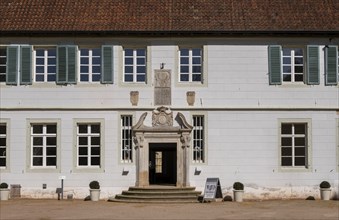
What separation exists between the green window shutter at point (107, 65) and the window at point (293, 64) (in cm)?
641

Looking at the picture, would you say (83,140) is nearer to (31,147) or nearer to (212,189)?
(31,147)

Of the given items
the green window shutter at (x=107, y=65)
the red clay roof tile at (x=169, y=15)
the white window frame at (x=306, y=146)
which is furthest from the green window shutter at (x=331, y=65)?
the green window shutter at (x=107, y=65)

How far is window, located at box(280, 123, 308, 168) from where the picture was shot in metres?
29.4

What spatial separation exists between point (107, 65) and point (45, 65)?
235 centimetres

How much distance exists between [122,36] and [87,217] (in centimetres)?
879

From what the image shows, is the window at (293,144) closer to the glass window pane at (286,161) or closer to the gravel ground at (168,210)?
the glass window pane at (286,161)

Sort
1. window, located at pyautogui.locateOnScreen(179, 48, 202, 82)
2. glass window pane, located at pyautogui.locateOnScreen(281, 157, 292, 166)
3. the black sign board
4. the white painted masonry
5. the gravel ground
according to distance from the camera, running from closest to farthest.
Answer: the gravel ground
the black sign board
the white painted masonry
glass window pane, located at pyautogui.locateOnScreen(281, 157, 292, 166)
window, located at pyautogui.locateOnScreen(179, 48, 202, 82)

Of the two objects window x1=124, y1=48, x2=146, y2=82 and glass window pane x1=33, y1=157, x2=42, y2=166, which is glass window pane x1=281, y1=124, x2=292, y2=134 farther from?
glass window pane x1=33, y1=157, x2=42, y2=166

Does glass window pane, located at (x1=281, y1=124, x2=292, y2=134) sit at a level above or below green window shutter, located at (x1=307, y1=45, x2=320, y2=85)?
below

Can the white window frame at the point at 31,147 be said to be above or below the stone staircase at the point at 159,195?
above

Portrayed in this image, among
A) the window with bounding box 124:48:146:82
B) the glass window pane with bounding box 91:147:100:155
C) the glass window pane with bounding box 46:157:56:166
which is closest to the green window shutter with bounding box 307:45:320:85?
the window with bounding box 124:48:146:82

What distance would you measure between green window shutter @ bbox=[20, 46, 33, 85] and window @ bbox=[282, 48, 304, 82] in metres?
9.41

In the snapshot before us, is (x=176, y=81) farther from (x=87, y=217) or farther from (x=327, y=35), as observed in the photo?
(x=87, y=217)

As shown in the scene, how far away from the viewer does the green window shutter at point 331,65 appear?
1155 inches
